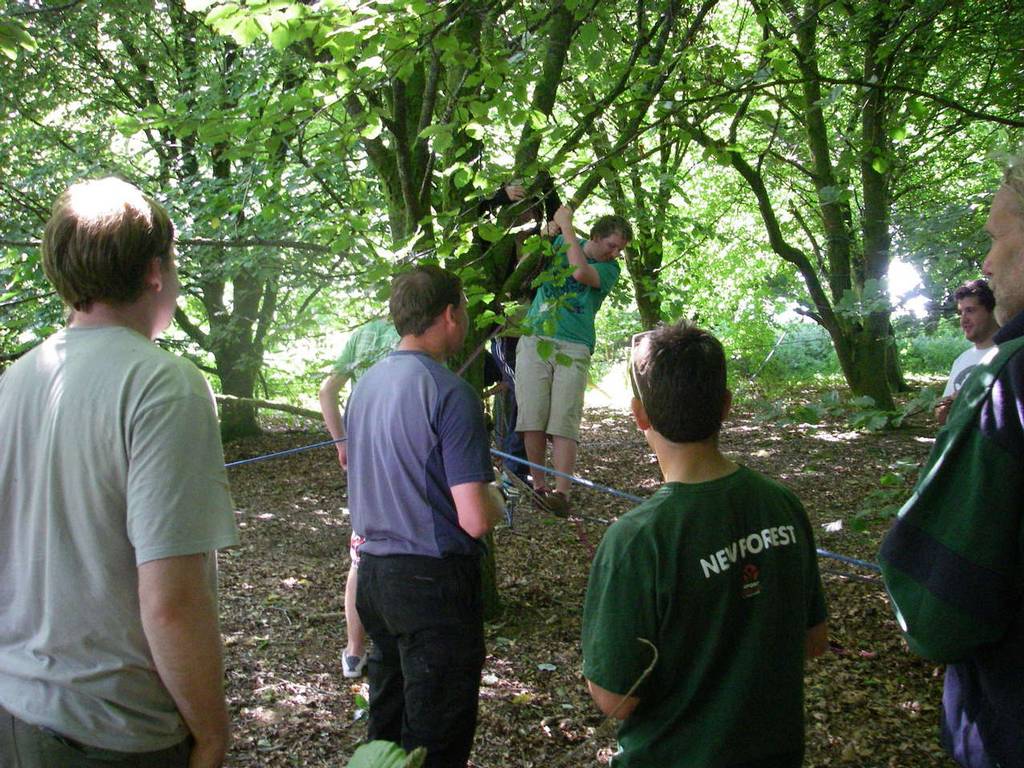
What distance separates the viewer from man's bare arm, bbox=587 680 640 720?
1.70m

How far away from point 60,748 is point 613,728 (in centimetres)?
261

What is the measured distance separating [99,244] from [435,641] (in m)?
1.52

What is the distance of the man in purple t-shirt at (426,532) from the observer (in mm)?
2584

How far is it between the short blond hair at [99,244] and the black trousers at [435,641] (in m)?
1.31

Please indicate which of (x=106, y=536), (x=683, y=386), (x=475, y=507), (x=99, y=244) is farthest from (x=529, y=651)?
(x=99, y=244)

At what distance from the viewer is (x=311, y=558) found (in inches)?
241

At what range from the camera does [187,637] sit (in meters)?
A: 1.51

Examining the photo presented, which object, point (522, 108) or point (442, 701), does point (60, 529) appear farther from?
point (522, 108)

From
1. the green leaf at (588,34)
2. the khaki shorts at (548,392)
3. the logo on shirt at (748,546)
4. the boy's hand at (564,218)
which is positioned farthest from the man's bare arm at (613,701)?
the khaki shorts at (548,392)

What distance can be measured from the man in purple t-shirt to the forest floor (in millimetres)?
670

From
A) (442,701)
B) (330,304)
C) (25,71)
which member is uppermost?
(25,71)

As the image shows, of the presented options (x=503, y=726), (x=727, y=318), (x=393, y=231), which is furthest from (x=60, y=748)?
(x=727, y=318)

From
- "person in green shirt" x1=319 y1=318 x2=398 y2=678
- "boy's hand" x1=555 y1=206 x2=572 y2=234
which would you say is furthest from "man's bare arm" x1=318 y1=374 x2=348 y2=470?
"boy's hand" x1=555 y1=206 x2=572 y2=234

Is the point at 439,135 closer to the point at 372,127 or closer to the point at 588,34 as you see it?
the point at 372,127
